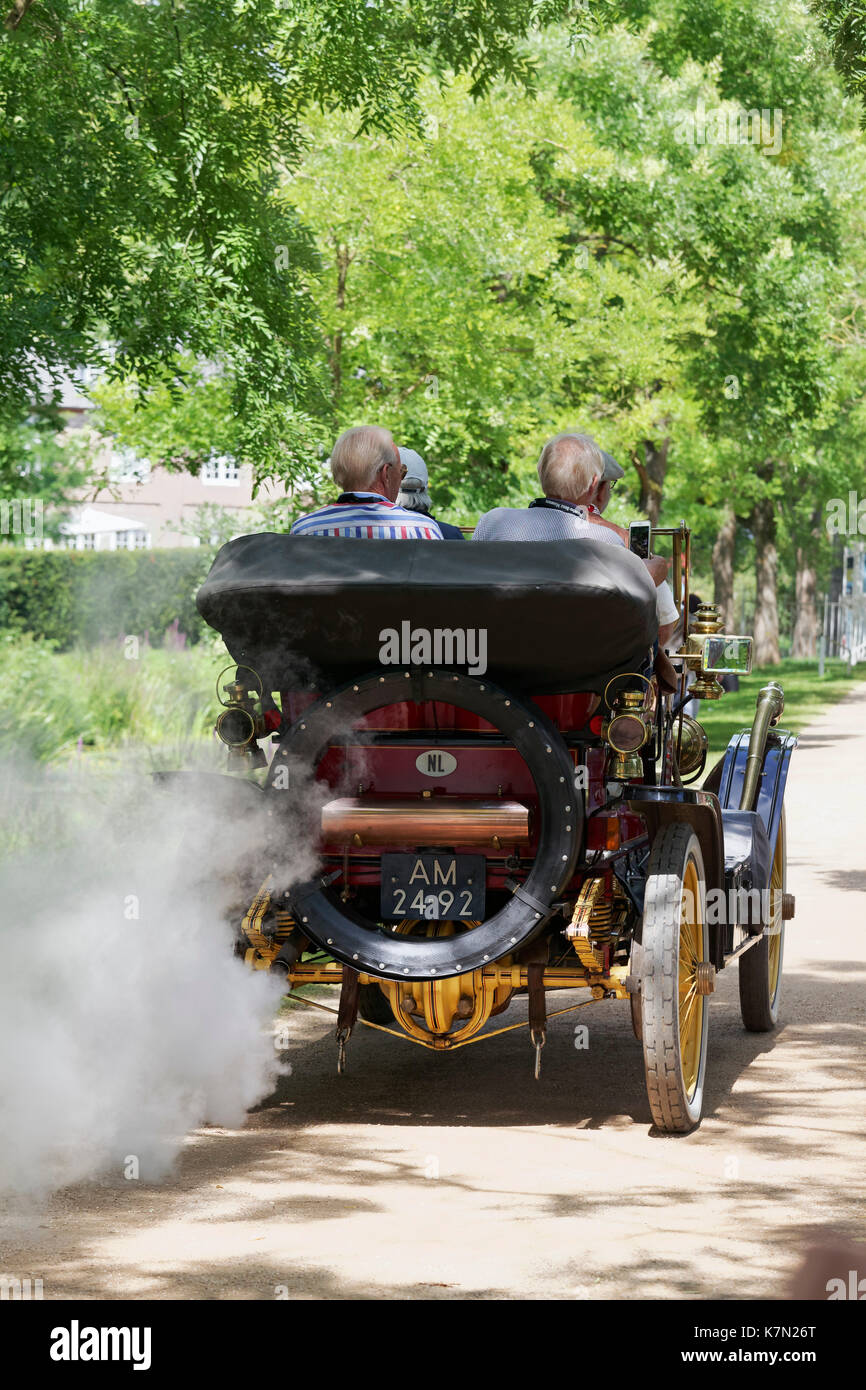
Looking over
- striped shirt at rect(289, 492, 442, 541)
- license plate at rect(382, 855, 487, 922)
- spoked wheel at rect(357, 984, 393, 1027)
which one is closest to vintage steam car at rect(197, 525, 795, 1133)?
license plate at rect(382, 855, 487, 922)

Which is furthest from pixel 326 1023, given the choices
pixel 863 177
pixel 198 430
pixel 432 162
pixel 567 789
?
pixel 863 177

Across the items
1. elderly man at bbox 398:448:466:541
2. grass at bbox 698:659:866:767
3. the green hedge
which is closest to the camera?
Answer: elderly man at bbox 398:448:466:541

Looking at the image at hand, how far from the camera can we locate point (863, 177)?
27766 mm

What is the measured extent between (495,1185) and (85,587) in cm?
2660

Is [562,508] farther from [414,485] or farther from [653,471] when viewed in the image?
[653,471]

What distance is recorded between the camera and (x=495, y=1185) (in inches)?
211


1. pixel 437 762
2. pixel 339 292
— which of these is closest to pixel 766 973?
pixel 437 762

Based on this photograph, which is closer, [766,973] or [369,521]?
[369,521]

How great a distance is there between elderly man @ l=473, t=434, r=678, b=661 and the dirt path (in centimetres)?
179

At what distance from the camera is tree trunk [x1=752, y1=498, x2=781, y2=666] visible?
44438mm

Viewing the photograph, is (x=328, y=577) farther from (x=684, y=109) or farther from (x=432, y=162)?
(x=684, y=109)

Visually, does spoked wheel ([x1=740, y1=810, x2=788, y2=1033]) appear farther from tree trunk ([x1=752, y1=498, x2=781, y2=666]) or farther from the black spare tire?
tree trunk ([x1=752, y1=498, x2=781, y2=666])

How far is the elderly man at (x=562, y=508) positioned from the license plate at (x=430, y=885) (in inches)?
43.9

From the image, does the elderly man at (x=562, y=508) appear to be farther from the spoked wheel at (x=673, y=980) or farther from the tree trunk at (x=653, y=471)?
the tree trunk at (x=653, y=471)
